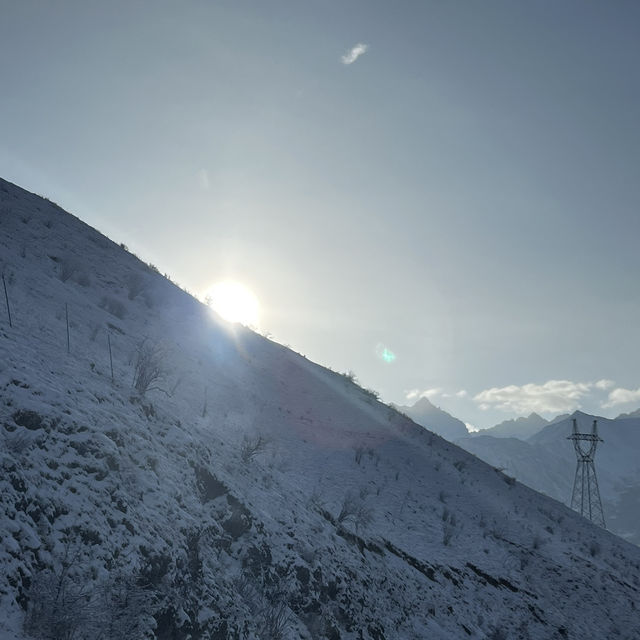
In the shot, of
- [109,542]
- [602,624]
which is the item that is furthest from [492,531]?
[109,542]

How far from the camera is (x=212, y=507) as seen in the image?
26.2 feet

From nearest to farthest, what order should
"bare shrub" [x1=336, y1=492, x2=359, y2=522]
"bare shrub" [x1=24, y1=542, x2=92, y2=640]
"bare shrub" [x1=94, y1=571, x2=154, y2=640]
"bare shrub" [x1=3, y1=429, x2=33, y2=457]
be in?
"bare shrub" [x1=24, y1=542, x2=92, y2=640]
"bare shrub" [x1=94, y1=571, x2=154, y2=640]
"bare shrub" [x1=3, y1=429, x2=33, y2=457]
"bare shrub" [x1=336, y1=492, x2=359, y2=522]

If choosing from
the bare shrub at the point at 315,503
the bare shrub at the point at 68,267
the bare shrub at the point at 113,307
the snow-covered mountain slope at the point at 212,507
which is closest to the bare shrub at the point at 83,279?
the snow-covered mountain slope at the point at 212,507

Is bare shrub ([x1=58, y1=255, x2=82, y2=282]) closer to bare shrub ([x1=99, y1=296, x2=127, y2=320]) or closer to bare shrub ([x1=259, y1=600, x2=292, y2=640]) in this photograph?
bare shrub ([x1=99, y1=296, x2=127, y2=320])

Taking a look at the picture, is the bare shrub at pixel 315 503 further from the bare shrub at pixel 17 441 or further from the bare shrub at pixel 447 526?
the bare shrub at pixel 17 441

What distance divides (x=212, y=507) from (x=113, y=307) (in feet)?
36.0

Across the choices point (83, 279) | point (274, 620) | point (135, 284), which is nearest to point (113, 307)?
point (83, 279)

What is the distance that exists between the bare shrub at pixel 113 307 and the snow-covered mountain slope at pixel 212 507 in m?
0.09

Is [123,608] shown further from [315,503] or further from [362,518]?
[362,518]

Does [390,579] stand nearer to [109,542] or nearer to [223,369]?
[109,542]

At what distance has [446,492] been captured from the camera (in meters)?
18.4

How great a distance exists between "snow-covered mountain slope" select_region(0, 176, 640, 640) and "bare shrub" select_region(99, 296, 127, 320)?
9cm

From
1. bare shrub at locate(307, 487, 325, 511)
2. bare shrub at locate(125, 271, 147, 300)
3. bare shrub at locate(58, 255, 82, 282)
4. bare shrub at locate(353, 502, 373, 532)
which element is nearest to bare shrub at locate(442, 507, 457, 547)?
bare shrub at locate(353, 502, 373, 532)

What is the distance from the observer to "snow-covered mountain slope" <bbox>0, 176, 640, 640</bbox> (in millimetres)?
5312
